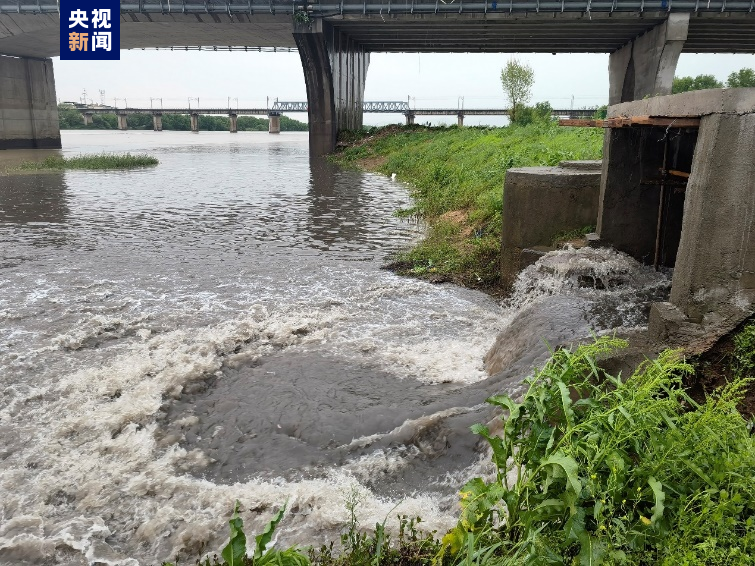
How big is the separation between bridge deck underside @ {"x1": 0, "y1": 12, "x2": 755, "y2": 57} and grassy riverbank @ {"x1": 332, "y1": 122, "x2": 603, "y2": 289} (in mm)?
7406

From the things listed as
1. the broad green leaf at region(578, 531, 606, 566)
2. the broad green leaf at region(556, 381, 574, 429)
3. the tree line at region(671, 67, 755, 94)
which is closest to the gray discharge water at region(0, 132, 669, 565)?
the broad green leaf at region(556, 381, 574, 429)

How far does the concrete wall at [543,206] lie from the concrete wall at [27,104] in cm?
5056

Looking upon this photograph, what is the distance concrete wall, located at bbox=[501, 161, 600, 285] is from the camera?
9.16 meters

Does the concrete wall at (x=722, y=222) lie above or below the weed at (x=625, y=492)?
above

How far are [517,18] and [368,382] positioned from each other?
92.0 feet

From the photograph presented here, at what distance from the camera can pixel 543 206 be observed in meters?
9.29

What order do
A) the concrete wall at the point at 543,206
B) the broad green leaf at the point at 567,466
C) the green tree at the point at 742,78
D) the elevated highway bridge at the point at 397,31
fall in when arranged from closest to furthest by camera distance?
the broad green leaf at the point at 567,466
the concrete wall at the point at 543,206
the elevated highway bridge at the point at 397,31
the green tree at the point at 742,78

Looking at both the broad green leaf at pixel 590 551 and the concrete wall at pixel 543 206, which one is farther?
the concrete wall at pixel 543 206

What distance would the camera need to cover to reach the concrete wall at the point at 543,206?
9156mm

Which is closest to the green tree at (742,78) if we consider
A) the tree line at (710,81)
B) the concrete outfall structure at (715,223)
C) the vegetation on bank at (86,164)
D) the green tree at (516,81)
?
the tree line at (710,81)

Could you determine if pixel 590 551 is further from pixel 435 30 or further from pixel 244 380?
pixel 435 30

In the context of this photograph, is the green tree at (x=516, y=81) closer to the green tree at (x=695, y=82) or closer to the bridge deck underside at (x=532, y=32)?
the bridge deck underside at (x=532, y=32)

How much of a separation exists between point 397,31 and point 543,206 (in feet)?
96.0

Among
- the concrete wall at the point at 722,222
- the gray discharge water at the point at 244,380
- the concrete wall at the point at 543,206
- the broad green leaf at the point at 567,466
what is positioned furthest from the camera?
the concrete wall at the point at 543,206
